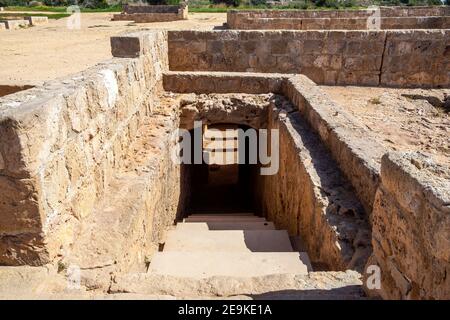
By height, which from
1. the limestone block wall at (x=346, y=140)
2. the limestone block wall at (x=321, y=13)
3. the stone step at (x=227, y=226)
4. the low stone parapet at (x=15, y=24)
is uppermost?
the limestone block wall at (x=321, y=13)

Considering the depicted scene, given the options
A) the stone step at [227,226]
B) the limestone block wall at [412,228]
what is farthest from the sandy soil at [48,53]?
the limestone block wall at [412,228]

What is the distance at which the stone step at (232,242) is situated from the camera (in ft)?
15.6

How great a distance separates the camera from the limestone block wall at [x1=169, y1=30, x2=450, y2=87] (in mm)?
8352

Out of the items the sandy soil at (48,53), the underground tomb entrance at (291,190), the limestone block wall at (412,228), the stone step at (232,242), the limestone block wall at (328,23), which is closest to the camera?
the limestone block wall at (412,228)

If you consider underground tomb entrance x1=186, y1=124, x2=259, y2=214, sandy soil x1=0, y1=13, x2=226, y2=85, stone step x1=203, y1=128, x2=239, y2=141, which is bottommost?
underground tomb entrance x1=186, y1=124, x2=259, y2=214

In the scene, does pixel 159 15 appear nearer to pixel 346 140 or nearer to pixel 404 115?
pixel 404 115

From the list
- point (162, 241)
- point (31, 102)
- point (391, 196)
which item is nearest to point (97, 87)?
point (31, 102)

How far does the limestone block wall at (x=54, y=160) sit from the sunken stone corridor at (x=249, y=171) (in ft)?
0.04

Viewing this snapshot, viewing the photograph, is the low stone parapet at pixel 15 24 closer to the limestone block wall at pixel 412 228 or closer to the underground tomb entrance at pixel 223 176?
the underground tomb entrance at pixel 223 176

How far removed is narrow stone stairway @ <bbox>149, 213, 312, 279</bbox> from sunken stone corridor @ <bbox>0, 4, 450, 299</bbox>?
0.07 ft

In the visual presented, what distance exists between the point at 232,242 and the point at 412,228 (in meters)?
3.12

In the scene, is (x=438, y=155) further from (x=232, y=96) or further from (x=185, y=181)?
(x=185, y=181)

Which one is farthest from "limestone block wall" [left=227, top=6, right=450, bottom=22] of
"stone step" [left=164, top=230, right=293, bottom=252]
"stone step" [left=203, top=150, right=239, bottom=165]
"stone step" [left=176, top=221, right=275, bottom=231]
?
"stone step" [left=164, top=230, right=293, bottom=252]

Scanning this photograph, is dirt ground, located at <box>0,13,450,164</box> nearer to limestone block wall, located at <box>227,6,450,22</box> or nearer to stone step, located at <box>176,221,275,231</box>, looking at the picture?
stone step, located at <box>176,221,275,231</box>
